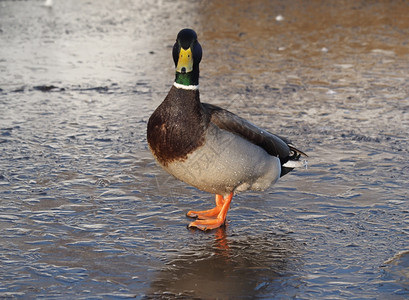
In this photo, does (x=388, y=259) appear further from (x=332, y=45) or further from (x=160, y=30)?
(x=160, y=30)

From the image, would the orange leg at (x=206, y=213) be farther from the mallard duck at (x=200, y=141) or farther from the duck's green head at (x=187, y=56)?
the duck's green head at (x=187, y=56)

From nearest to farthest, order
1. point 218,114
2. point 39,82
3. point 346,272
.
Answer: point 346,272 < point 218,114 < point 39,82

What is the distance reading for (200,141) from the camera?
4043mm

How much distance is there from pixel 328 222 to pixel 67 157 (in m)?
2.17

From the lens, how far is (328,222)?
4.35m

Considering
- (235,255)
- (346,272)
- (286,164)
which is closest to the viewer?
(346,272)

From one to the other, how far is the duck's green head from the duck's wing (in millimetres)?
201

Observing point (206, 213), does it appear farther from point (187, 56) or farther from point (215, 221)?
point (187, 56)

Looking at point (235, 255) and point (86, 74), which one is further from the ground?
point (86, 74)

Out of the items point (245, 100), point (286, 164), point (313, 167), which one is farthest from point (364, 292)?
point (245, 100)

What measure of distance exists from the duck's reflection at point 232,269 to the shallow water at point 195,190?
1cm

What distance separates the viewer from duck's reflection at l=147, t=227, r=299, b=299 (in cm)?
344

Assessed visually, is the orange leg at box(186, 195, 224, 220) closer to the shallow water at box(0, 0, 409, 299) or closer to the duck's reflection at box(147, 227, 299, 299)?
the shallow water at box(0, 0, 409, 299)

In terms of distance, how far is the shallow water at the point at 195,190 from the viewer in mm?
3605
